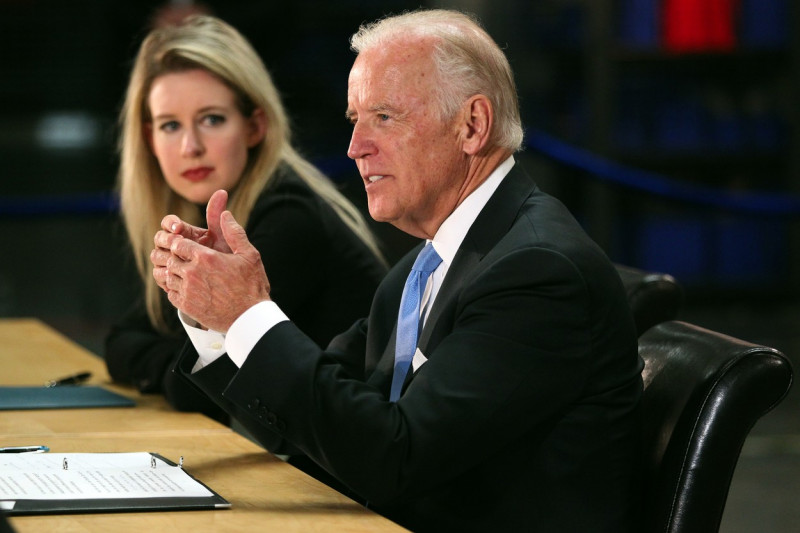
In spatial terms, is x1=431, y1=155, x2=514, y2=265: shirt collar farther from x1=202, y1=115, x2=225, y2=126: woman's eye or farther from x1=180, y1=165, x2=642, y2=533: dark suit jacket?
x1=202, y1=115, x2=225, y2=126: woman's eye

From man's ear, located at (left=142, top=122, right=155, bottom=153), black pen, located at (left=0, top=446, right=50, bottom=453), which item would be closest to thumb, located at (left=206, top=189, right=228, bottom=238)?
black pen, located at (left=0, top=446, right=50, bottom=453)

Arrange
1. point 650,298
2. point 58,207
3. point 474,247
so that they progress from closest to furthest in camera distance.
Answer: point 474,247 < point 650,298 < point 58,207

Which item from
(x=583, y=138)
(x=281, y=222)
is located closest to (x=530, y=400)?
(x=281, y=222)

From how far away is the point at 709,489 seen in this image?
1.65m

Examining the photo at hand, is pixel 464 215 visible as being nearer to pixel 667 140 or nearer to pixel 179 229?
pixel 179 229

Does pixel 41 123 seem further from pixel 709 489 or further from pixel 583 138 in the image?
pixel 709 489

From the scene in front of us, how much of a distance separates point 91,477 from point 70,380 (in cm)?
103

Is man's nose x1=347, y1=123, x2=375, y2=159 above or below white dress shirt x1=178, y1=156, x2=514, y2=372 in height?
above

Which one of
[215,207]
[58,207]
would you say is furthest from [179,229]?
[58,207]

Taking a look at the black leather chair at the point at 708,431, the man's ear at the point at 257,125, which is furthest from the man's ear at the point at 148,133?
the black leather chair at the point at 708,431

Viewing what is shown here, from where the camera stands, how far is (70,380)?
8.70ft

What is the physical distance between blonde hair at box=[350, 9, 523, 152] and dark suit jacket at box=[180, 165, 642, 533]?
0.21 meters

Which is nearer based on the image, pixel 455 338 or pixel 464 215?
pixel 455 338

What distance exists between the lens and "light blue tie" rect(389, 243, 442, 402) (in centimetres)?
187
